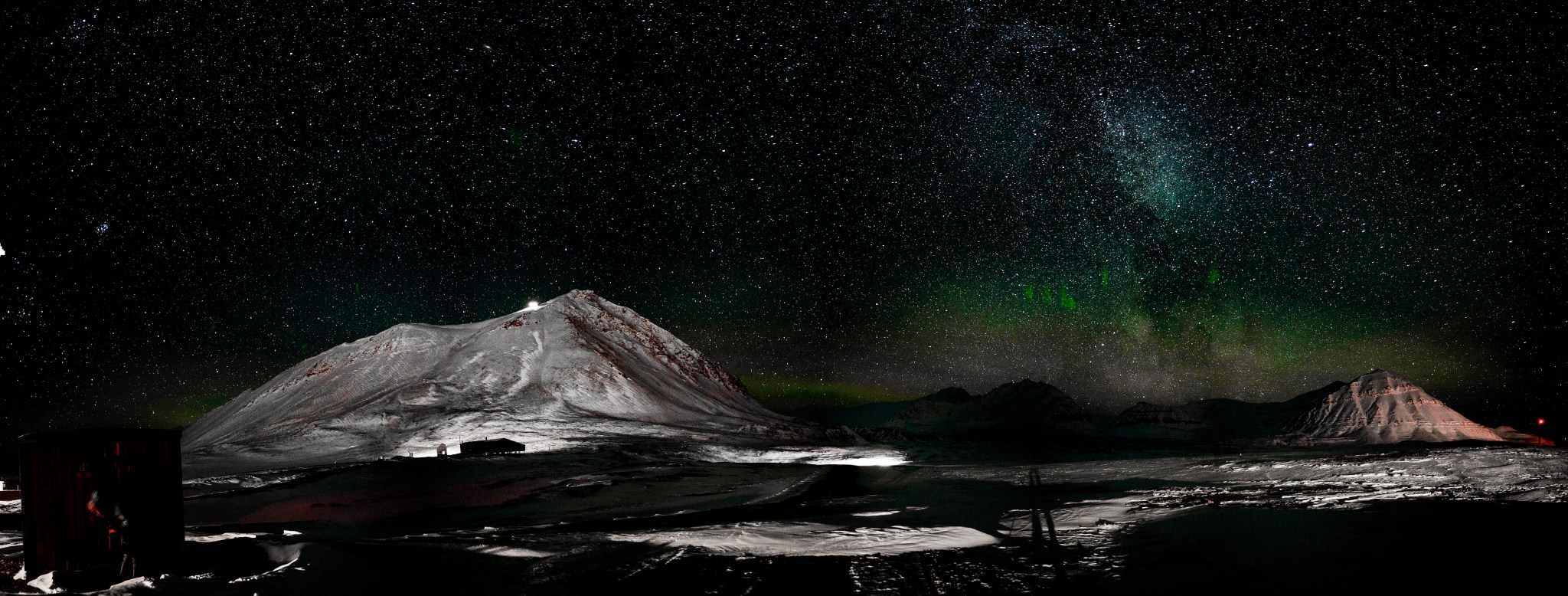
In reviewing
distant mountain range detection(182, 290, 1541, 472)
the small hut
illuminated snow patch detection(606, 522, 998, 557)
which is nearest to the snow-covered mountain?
distant mountain range detection(182, 290, 1541, 472)

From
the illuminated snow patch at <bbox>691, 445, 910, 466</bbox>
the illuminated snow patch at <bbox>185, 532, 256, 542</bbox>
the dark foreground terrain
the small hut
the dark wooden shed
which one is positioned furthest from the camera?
the illuminated snow patch at <bbox>691, 445, 910, 466</bbox>

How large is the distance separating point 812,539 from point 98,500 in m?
8.67

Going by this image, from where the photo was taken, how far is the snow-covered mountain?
5069 centimetres

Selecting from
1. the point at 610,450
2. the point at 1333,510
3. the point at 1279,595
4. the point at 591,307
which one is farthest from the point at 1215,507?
the point at 591,307

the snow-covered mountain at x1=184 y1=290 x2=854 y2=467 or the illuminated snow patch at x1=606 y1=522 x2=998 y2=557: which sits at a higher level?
the snow-covered mountain at x1=184 y1=290 x2=854 y2=467

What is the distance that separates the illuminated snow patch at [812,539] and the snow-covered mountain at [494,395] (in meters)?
30.2

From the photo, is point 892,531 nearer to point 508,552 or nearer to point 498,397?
point 508,552

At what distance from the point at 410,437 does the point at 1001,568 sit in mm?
47176

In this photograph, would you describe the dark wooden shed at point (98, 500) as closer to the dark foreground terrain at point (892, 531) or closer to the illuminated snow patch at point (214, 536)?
the dark foreground terrain at point (892, 531)

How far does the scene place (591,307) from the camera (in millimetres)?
98375

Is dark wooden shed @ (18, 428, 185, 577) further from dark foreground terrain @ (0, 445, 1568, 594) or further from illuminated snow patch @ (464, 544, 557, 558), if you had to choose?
illuminated snow patch @ (464, 544, 557, 558)

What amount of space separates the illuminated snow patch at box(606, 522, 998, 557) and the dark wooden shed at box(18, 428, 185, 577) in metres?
5.79

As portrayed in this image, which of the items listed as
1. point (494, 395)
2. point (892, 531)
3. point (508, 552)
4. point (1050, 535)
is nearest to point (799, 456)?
point (892, 531)

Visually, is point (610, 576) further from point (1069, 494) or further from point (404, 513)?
point (1069, 494)
